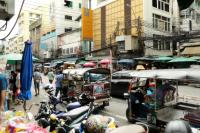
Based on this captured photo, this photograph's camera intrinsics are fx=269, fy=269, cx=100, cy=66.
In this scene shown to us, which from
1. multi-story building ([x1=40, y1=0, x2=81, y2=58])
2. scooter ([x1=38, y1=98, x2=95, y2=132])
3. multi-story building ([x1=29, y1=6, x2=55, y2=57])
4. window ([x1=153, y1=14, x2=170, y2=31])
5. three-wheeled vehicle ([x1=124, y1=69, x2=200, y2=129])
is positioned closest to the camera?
scooter ([x1=38, y1=98, x2=95, y2=132])

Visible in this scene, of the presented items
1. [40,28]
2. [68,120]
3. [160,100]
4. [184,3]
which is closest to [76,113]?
[68,120]

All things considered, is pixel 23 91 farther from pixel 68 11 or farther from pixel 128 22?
pixel 68 11

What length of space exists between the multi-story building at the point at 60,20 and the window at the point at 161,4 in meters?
20.8

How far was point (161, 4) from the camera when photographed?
3325 cm

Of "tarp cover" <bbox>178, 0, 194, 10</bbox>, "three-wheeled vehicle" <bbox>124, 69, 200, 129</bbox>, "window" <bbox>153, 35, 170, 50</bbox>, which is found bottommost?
"three-wheeled vehicle" <bbox>124, 69, 200, 129</bbox>

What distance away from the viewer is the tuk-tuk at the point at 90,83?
11421 millimetres

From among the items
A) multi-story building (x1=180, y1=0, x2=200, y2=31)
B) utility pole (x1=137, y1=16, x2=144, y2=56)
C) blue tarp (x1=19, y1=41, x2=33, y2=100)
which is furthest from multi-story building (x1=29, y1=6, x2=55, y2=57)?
blue tarp (x1=19, y1=41, x2=33, y2=100)

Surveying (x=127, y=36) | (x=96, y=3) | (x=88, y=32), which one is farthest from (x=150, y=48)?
(x=96, y=3)

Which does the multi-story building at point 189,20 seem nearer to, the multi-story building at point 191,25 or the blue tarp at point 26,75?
the multi-story building at point 191,25

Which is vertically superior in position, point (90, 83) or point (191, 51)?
point (191, 51)

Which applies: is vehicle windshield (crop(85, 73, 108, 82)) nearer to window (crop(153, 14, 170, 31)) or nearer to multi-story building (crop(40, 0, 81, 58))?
window (crop(153, 14, 170, 31))

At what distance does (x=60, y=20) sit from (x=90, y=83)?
42.1 m

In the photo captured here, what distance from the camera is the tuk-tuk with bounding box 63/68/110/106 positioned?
1142cm

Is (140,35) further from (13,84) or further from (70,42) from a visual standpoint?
(70,42)
